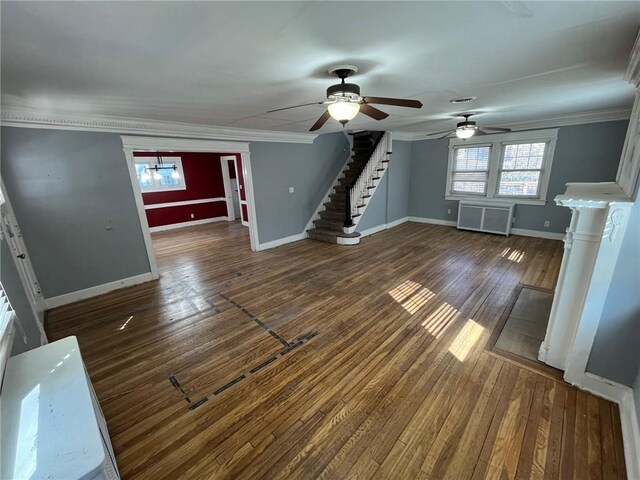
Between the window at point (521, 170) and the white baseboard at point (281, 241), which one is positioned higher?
the window at point (521, 170)

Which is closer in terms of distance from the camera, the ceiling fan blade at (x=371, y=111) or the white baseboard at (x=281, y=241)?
the ceiling fan blade at (x=371, y=111)

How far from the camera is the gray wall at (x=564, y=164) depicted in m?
4.79

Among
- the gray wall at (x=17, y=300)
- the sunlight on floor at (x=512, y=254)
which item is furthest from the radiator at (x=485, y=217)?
the gray wall at (x=17, y=300)

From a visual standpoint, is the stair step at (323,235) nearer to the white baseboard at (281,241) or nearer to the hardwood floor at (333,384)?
the white baseboard at (281,241)

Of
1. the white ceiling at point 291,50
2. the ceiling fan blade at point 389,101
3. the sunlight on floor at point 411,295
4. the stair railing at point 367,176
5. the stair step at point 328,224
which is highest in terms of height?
the white ceiling at point 291,50

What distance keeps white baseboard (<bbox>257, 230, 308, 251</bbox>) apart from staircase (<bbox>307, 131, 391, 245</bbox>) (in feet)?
0.62

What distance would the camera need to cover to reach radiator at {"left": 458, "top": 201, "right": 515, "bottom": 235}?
A: 5.88 meters

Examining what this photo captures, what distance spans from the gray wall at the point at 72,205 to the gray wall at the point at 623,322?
5.35m

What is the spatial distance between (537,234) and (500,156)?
194 cm

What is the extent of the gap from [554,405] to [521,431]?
1.34 ft

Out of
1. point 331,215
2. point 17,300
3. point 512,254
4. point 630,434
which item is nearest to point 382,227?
point 331,215

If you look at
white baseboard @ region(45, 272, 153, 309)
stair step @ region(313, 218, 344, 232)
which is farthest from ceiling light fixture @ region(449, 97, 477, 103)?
Answer: white baseboard @ region(45, 272, 153, 309)

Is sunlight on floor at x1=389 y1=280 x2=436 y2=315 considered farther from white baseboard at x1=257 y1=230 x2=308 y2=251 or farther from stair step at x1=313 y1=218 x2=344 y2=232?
white baseboard at x1=257 y1=230 x2=308 y2=251

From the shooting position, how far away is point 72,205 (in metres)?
3.41
